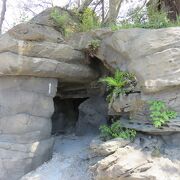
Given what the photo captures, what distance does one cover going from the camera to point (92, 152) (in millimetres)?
5281

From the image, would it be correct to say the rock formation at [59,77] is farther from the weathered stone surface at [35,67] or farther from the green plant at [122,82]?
the green plant at [122,82]

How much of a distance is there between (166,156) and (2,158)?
9.79 ft

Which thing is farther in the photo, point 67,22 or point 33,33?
point 67,22

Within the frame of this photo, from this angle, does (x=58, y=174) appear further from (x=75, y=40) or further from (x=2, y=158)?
(x=75, y=40)

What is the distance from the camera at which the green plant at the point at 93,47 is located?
622cm

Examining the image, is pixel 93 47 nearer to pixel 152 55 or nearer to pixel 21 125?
pixel 152 55

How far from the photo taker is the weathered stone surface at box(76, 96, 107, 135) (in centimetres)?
772

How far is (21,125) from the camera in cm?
572

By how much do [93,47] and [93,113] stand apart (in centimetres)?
211

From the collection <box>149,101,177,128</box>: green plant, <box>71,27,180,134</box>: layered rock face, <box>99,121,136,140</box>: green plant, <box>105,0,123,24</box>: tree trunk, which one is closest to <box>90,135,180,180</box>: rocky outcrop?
<box>99,121,136,140</box>: green plant

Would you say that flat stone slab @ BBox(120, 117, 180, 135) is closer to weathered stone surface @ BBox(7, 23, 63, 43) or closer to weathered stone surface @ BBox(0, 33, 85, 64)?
weathered stone surface @ BBox(0, 33, 85, 64)

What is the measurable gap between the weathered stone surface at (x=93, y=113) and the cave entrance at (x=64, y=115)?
1.13 metres

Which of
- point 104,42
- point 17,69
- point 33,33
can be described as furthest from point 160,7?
point 17,69

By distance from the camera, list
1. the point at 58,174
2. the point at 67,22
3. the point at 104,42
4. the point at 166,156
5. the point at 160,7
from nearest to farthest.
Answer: the point at 166,156, the point at 58,174, the point at 104,42, the point at 67,22, the point at 160,7
